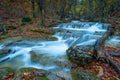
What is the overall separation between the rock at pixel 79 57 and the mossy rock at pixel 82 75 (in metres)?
0.60

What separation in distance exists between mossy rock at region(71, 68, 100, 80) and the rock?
0.60m

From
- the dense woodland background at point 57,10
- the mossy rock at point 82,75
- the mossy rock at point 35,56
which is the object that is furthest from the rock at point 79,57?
the dense woodland background at point 57,10

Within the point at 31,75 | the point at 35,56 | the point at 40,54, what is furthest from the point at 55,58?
the point at 31,75

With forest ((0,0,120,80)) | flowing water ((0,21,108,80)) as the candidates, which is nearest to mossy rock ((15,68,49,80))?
forest ((0,0,120,80))

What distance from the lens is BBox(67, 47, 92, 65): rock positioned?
6.73 meters

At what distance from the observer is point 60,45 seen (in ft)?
36.0

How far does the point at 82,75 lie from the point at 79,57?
4.28 ft

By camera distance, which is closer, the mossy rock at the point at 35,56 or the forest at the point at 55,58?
the forest at the point at 55,58

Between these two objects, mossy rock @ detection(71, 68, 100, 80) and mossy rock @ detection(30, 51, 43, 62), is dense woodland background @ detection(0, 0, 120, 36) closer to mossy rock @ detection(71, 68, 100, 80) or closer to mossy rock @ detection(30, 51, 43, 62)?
mossy rock @ detection(30, 51, 43, 62)

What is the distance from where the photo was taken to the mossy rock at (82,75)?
5496 mm

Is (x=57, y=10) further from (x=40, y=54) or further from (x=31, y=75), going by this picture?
(x=31, y=75)

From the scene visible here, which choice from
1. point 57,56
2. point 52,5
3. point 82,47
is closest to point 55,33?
point 57,56

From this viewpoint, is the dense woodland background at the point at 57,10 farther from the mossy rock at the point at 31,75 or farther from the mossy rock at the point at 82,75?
the mossy rock at the point at 31,75

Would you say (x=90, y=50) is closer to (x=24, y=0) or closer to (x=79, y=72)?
(x=79, y=72)
